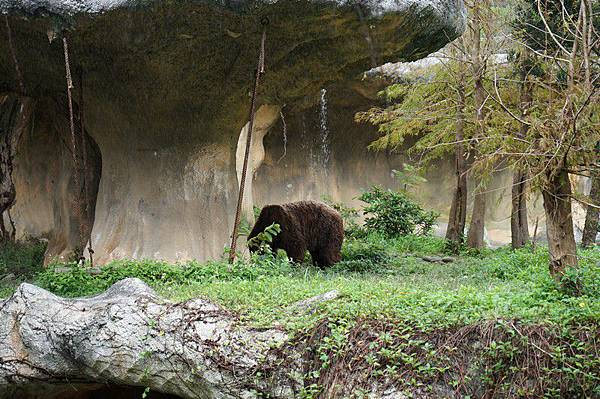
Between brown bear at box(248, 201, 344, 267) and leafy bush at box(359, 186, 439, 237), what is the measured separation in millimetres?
4436

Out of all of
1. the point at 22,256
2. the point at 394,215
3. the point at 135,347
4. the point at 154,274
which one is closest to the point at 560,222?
the point at 135,347

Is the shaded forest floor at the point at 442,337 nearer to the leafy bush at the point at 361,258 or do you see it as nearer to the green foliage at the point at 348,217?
the leafy bush at the point at 361,258

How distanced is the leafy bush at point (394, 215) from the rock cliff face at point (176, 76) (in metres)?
3.87

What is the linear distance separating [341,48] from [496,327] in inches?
206

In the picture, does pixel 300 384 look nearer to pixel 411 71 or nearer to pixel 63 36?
pixel 63 36

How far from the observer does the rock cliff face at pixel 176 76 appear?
8969mm

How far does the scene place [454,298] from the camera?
6.35m

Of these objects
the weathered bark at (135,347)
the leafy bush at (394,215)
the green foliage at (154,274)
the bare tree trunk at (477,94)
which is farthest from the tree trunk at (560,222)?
the leafy bush at (394,215)

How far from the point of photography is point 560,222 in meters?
7.28

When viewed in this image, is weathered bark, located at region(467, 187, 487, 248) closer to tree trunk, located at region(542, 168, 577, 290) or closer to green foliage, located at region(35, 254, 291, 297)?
green foliage, located at region(35, 254, 291, 297)

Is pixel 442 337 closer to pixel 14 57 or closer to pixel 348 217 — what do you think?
pixel 14 57

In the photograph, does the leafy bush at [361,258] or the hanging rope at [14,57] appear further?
the leafy bush at [361,258]

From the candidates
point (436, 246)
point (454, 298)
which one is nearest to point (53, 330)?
point (454, 298)

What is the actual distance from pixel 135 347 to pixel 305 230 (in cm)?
522
